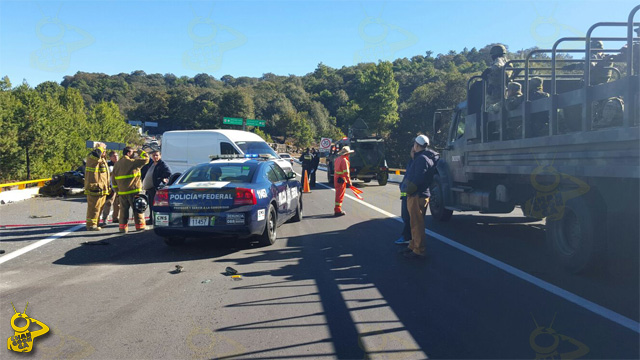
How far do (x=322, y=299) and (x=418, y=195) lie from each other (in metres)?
2.63

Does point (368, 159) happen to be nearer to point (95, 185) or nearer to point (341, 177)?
point (341, 177)

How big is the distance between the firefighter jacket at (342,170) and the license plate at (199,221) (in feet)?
16.6

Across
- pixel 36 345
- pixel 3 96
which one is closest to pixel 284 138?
pixel 3 96

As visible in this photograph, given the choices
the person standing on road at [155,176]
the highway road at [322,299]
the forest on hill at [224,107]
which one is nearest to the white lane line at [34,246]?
the highway road at [322,299]

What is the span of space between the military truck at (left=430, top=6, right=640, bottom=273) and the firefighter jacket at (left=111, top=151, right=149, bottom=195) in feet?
21.9

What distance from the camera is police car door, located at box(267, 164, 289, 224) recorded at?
8512 millimetres

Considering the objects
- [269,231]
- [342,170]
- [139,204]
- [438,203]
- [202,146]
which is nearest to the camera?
[269,231]

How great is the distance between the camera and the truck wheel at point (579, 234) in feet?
17.3

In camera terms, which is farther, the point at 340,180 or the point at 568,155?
the point at 340,180

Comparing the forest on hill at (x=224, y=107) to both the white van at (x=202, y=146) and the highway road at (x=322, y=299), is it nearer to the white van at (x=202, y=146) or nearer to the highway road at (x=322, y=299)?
the highway road at (x=322, y=299)

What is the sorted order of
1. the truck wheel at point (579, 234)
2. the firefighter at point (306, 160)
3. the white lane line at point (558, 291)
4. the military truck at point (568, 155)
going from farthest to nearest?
the firefighter at point (306, 160) → the truck wheel at point (579, 234) → the military truck at point (568, 155) → the white lane line at point (558, 291)

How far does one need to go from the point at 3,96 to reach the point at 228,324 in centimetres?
2542

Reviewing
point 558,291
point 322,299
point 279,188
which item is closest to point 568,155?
point 558,291

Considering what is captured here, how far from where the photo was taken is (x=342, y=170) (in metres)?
11.8
